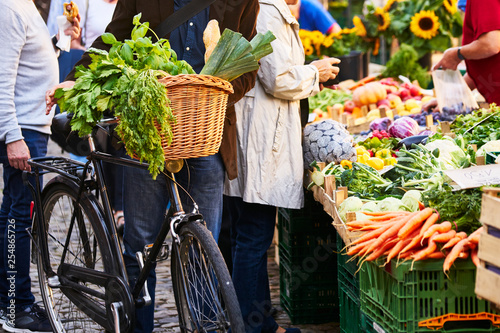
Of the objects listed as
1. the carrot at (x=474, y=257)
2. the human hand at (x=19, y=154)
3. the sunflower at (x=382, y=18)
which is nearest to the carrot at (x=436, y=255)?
the carrot at (x=474, y=257)

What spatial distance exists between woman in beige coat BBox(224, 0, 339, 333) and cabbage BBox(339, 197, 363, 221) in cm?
50

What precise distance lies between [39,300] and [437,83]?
10.7ft

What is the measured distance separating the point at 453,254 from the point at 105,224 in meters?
1.65

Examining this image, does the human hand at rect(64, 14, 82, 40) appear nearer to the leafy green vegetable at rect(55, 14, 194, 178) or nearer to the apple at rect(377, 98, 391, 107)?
the leafy green vegetable at rect(55, 14, 194, 178)

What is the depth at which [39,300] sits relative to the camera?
471cm

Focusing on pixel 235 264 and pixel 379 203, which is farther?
pixel 235 264

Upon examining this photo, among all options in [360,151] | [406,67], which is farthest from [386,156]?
[406,67]

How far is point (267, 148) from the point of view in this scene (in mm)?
3672

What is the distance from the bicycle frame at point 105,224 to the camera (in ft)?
9.91

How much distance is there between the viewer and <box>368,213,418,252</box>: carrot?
2738mm

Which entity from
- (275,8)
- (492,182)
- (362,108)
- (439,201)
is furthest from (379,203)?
(362,108)

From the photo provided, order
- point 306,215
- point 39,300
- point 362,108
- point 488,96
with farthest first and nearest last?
point 362,108 < point 488,96 < point 39,300 < point 306,215

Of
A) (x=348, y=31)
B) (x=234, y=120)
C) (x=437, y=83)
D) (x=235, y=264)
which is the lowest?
(x=235, y=264)

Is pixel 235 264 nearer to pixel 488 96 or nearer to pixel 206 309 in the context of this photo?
pixel 206 309
